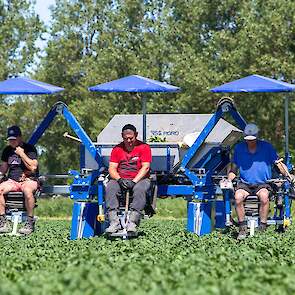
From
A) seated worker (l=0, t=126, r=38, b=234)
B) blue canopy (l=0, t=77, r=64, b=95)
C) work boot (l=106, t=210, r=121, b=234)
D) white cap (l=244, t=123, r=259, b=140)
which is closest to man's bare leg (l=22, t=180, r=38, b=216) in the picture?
seated worker (l=0, t=126, r=38, b=234)

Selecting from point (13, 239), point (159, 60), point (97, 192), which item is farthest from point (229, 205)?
point (159, 60)

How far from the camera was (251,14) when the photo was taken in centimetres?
4269

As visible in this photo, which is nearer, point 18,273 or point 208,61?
point 18,273

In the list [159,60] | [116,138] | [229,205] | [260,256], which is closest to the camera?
[260,256]

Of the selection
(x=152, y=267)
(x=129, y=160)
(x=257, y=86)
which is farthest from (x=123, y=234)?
(x=152, y=267)

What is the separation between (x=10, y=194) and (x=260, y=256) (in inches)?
265

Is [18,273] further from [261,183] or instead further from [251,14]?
[251,14]

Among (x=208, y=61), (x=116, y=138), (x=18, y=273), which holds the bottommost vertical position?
(x=18, y=273)

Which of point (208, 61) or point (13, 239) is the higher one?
point (208, 61)

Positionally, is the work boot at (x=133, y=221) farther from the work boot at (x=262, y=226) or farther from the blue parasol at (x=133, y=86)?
the blue parasol at (x=133, y=86)

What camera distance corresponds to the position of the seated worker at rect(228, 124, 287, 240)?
16312 mm

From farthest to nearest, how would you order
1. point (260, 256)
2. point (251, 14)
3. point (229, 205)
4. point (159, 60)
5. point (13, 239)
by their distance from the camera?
point (159, 60) → point (251, 14) → point (229, 205) → point (13, 239) → point (260, 256)

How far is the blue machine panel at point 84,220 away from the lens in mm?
17000

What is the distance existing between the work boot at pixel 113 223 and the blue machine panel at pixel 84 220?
1.11 m
